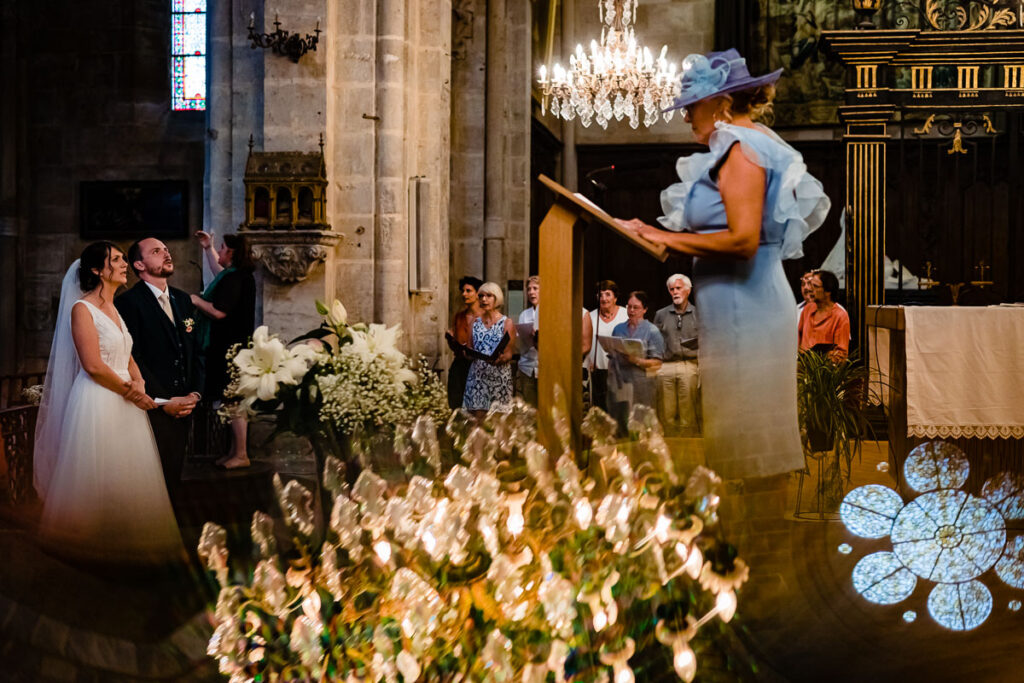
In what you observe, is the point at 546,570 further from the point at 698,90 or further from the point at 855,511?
the point at 855,511

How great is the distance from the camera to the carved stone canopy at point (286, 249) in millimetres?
7734

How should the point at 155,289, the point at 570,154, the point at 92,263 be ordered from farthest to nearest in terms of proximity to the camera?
the point at 570,154 < the point at 155,289 < the point at 92,263

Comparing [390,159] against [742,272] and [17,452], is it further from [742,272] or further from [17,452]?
[742,272]

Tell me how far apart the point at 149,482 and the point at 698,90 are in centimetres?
304

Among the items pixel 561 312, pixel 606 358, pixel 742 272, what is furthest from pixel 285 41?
pixel 742 272

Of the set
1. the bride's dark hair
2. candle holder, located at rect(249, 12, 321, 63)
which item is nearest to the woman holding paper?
candle holder, located at rect(249, 12, 321, 63)

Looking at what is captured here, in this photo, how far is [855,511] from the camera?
4.38 meters

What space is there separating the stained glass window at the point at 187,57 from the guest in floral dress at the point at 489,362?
6.07m

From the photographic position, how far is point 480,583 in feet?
7.63

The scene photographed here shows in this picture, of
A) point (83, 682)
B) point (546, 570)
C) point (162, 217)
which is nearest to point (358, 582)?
point (546, 570)

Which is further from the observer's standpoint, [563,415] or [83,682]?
[83,682]

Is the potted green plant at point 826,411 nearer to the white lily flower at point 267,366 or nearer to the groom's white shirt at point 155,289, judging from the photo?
the white lily flower at point 267,366

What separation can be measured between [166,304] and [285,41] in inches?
92.4

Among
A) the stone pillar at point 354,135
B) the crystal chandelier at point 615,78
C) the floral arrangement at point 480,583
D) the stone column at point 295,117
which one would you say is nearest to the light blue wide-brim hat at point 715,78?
the floral arrangement at point 480,583
